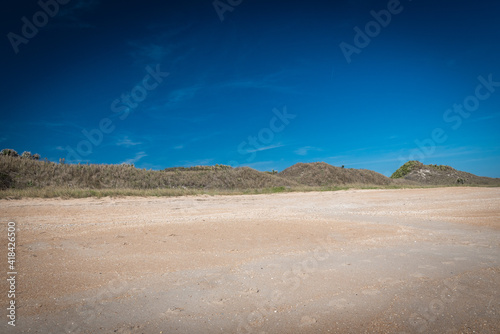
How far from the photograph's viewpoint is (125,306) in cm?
312

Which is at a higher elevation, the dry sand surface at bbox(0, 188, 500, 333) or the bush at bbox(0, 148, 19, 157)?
the bush at bbox(0, 148, 19, 157)

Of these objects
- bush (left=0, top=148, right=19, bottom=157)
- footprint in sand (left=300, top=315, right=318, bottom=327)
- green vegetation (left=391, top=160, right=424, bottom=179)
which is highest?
bush (left=0, top=148, right=19, bottom=157)

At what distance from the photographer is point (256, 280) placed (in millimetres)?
3805

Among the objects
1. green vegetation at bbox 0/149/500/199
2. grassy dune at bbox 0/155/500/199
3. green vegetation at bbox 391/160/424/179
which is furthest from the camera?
green vegetation at bbox 391/160/424/179

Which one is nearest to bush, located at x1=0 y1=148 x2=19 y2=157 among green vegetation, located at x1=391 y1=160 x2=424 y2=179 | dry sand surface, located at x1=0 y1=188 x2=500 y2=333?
dry sand surface, located at x1=0 y1=188 x2=500 y2=333

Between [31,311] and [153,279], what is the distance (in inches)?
52.6

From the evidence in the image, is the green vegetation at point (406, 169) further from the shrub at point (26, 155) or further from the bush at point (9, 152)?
the bush at point (9, 152)

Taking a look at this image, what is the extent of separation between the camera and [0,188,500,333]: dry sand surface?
281cm

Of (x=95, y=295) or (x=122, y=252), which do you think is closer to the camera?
(x=95, y=295)

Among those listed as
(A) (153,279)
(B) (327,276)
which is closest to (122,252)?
(A) (153,279)

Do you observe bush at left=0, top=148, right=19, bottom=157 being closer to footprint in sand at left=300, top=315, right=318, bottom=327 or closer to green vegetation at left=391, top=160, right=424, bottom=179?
footprint in sand at left=300, top=315, right=318, bottom=327

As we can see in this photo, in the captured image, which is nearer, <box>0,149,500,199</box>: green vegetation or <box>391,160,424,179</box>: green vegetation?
<box>0,149,500,199</box>: green vegetation

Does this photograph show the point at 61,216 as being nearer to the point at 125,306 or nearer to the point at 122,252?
the point at 122,252

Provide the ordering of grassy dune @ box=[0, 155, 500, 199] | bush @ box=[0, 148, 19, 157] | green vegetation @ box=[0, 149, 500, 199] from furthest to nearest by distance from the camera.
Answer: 1. bush @ box=[0, 148, 19, 157]
2. green vegetation @ box=[0, 149, 500, 199]
3. grassy dune @ box=[0, 155, 500, 199]
